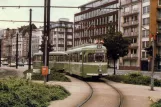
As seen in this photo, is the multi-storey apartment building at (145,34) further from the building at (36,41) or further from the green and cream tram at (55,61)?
the building at (36,41)

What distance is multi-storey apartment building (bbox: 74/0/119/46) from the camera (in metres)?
104

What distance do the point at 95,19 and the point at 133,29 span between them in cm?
2713

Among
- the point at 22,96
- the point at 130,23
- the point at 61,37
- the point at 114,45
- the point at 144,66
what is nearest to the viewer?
the point at 22,96

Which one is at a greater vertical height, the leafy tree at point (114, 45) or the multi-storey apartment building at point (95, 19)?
the multi-storey apartment building at point (95, 19)

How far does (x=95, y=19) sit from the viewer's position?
11519 centimetres

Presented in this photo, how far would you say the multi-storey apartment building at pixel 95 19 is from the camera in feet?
340

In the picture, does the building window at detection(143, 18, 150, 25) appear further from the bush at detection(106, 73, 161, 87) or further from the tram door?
the bush at detection(106, 73, 161, 87)

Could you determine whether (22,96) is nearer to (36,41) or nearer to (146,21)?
(146,21)

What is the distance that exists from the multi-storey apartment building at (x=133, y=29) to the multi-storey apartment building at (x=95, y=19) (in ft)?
23.6

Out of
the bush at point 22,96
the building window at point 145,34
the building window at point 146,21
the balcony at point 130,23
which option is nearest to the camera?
the bush at point 22,96

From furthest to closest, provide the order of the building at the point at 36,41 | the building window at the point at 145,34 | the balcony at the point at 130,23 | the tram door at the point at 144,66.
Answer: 1. the building at the point at 36,41
2. the balcony at the point at 130,23
3. the tram door at the point at 144,66
4. the building window at the point at 145,34

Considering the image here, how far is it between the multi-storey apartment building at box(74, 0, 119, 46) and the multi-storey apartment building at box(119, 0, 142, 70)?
283 inches

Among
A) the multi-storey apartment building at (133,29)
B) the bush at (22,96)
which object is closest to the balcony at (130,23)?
the multi-storey apartment building at (133,29)

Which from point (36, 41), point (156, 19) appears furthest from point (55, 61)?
point (36, 41)
